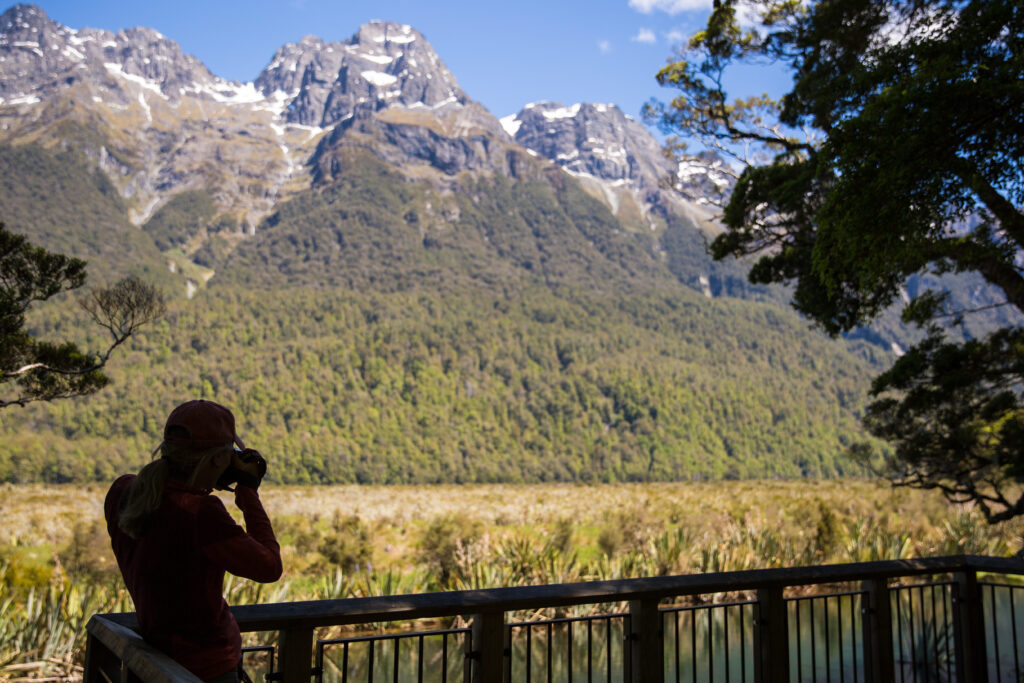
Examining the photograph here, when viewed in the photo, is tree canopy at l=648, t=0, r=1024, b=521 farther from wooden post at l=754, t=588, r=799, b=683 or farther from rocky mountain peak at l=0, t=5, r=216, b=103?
rocky mountain peak at l=0, t=5, r=216, b=103

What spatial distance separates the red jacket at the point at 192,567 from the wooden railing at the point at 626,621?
0.08m

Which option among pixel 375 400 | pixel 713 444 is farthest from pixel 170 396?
pixel 713 444

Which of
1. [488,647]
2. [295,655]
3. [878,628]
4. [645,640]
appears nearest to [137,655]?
[295,655]

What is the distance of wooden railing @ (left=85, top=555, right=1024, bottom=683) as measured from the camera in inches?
77.3

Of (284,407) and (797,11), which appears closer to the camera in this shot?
(797,11)

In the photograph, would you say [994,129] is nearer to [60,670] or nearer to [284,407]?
[60,670]

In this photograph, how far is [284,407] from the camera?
76938mm

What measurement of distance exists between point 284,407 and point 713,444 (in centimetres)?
4806

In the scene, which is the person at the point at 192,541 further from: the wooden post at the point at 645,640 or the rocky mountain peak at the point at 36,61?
the rocky mountain peak at the point at 36,61

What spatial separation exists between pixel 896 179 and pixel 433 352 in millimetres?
96476

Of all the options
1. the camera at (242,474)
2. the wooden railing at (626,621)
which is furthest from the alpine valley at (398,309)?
the camera at (242,474)

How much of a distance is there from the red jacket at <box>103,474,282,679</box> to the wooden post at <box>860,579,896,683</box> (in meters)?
2.96

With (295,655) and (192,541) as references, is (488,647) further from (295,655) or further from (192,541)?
(192,541)

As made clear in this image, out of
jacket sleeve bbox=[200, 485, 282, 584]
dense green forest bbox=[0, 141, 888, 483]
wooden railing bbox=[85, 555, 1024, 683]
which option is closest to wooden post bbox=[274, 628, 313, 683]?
wooden railing bbox=[85, 555, 1024, 683]
